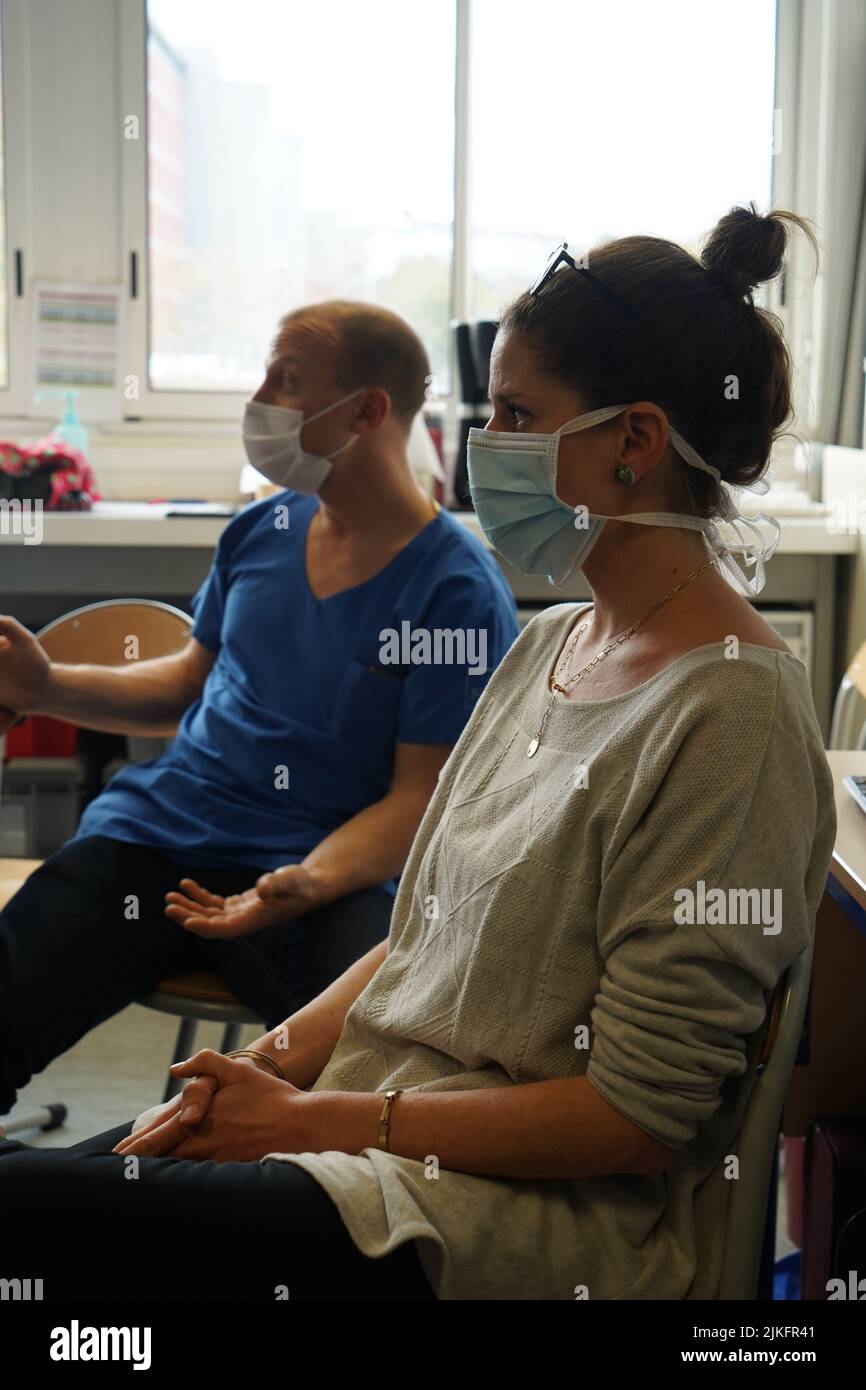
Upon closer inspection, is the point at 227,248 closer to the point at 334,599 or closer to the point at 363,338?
the point at 363,338

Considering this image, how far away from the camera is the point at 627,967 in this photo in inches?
39.9

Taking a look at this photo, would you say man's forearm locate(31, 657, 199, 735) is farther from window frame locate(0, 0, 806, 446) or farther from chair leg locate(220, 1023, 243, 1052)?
window frame locate(0, 0, 806, 446)

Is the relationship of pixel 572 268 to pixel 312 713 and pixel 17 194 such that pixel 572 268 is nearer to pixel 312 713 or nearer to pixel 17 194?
pixel 312 713

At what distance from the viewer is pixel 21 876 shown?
7.14 ft

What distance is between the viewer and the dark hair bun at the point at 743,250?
3.74 ft

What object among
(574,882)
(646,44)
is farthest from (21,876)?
(646,44)

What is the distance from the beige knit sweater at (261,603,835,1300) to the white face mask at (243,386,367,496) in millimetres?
864

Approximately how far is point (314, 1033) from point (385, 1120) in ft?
0.71

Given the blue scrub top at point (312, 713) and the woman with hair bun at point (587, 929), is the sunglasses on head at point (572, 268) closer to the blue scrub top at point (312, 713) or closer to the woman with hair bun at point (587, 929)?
the woman with hair bun at point (587, 929)

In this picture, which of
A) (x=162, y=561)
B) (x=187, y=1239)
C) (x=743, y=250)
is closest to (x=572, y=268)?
(x=743, y=250)

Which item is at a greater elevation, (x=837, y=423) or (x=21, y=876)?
(x=837, y=423)

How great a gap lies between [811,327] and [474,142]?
948 mm

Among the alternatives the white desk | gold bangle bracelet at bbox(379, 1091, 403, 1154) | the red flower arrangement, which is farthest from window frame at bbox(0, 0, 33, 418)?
gold bangle bracelet at bbox(379, 1091, 403, 1154)

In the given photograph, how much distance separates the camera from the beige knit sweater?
989 mm
